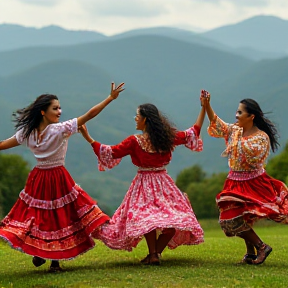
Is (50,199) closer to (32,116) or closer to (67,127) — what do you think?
(67,127)

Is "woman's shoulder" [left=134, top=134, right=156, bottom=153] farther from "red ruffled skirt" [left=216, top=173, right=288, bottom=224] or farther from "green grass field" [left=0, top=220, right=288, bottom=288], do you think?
"green grass field" [left=0, top=220, right=288, bottom=288]

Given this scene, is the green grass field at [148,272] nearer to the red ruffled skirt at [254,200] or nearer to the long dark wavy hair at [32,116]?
the red ruffled skirt at [254,200]

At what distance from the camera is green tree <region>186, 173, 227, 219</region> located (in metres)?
62.8

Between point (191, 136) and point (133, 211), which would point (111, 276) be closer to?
point (133, 211)

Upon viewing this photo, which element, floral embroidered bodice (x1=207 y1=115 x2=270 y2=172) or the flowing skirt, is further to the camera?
floral embroidered bodice (x1=207 y1=115 x2=270 y2=172)

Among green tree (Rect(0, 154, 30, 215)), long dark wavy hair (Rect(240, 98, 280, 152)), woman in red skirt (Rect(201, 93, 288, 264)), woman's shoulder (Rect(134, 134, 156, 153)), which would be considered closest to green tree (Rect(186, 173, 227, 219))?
green tree (Rect(0, 154, 30, 215))

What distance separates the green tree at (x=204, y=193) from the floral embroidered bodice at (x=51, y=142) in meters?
53.0

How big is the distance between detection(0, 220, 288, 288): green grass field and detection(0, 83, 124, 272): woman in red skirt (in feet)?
1.17

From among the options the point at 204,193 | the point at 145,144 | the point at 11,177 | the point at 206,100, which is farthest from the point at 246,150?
the point at 204,193

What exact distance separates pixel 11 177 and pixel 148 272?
2222 inches

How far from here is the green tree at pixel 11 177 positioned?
62591 mm

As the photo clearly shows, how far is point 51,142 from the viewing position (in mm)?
→ 8797

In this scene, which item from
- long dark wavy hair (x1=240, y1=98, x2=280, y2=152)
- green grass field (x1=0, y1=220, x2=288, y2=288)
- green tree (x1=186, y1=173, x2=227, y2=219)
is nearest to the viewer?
green grass field (x1=0, y1=220, x2=288, y2=288)

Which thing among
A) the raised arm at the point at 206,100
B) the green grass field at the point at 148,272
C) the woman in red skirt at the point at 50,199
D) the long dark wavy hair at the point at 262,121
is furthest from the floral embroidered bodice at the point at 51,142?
the long dark wavy hair at the point at 262,121
